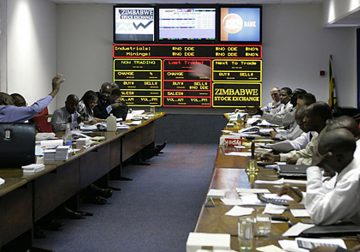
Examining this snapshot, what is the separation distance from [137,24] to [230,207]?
8883 mm

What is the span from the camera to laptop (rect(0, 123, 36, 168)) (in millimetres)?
4652

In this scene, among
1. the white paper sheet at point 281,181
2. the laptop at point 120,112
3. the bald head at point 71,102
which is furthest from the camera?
the laptop at point 120,112

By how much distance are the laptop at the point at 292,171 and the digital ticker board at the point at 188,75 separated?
738 centimetres

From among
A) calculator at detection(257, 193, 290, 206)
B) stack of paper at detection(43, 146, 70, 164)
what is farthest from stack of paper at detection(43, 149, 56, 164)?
calculator at detection(257, 193, 290, 206)

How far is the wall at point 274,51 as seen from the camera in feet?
39.5

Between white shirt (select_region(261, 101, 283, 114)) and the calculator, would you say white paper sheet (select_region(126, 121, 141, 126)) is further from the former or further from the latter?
the calculator

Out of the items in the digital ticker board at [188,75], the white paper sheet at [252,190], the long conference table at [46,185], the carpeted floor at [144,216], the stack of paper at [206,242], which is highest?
the digital ticker board at [188,75]

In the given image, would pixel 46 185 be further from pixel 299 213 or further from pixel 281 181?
pixel 299 213

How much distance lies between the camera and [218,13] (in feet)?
38.5

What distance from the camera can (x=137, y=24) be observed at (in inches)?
465

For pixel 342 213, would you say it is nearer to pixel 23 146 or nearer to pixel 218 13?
pixel 23 146

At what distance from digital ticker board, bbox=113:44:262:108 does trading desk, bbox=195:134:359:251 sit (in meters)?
6.76

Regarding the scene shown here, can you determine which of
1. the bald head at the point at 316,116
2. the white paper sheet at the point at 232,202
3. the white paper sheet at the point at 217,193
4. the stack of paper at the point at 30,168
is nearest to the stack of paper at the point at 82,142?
the stack of paper at the point at 30,168

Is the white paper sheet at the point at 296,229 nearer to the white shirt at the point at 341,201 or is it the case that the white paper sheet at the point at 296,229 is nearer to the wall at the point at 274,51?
the white shirt at the point at 341,201
